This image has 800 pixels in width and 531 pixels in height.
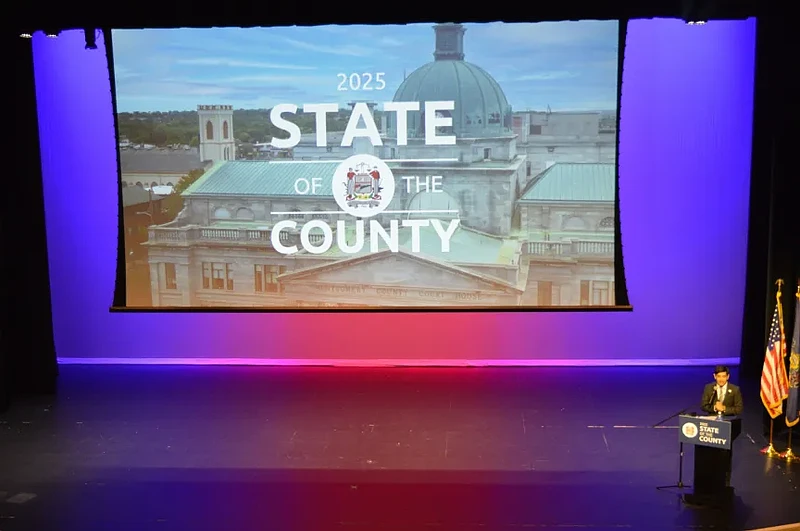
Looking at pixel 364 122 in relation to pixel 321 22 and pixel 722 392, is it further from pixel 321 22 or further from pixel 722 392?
pixel 722 392

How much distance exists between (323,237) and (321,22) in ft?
7.68

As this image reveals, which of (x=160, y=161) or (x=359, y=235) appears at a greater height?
(x=160, y=161)

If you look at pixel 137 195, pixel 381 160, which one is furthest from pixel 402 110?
pixel 137 195

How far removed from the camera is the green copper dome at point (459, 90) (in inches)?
301

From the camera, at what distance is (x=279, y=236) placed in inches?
319

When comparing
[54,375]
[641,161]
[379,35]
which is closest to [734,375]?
[641,161]

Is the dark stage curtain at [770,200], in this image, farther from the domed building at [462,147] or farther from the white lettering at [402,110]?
the white lettering at [402,110]

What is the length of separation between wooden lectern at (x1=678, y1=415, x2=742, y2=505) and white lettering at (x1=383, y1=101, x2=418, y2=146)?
3806 mm

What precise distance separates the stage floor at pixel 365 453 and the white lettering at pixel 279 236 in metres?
1.21

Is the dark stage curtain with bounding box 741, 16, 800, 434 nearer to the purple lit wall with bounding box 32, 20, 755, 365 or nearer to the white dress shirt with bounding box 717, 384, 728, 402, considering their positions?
the purple lit wall with bounding box 32, 20, 755, 365

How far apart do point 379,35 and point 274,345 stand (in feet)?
10.5

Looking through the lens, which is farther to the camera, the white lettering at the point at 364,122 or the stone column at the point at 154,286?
the stone column at the point at 154,286

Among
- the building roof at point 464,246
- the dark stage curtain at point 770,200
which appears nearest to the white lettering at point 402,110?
the building roof at point 464,246

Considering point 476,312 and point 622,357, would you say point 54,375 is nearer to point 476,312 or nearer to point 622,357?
point 476,312
